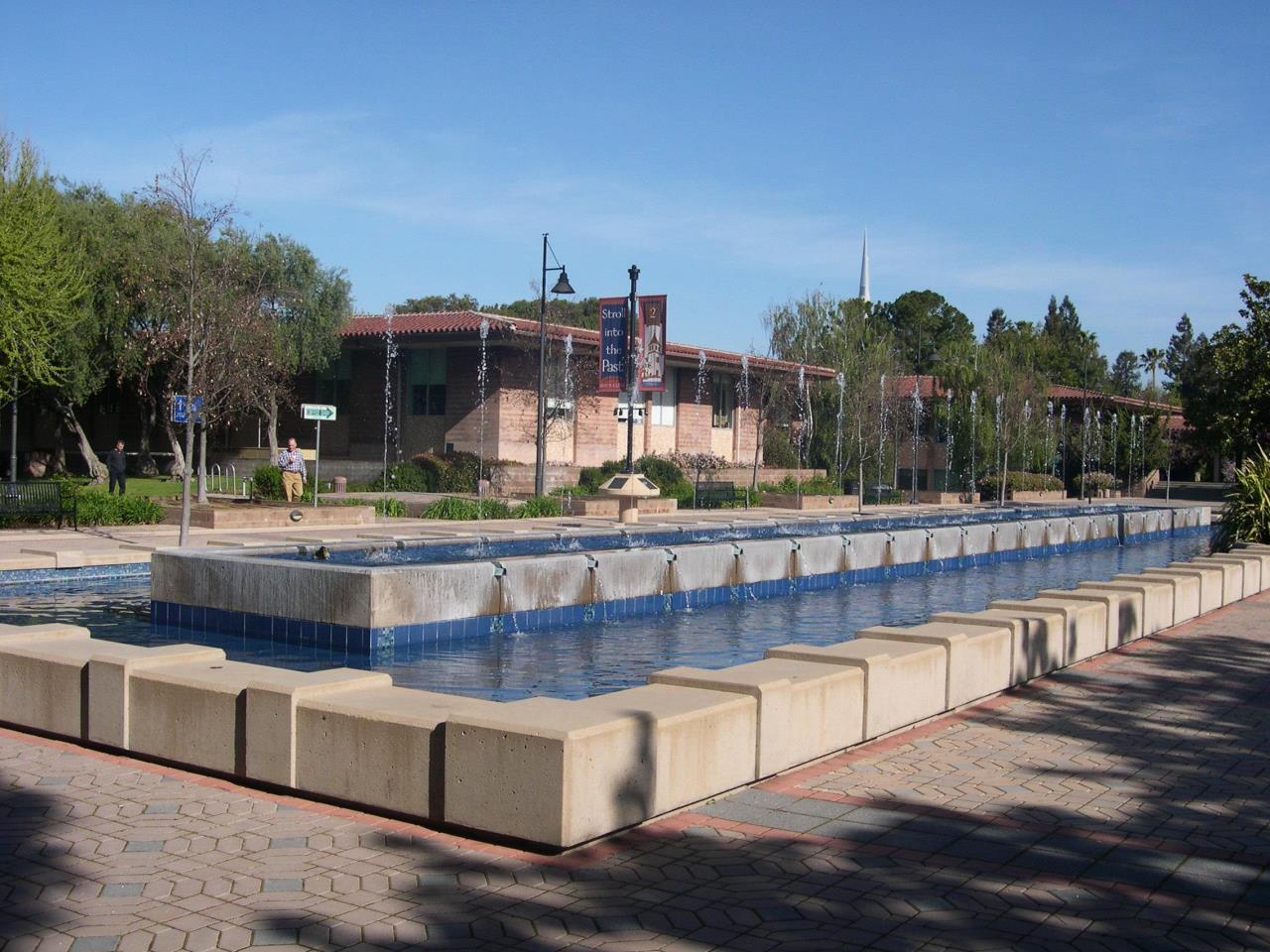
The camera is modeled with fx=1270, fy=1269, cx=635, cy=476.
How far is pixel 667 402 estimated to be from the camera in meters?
51.1

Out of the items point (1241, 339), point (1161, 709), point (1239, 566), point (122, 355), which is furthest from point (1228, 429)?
point (122, 355)

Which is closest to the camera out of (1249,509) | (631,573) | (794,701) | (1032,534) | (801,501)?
(794,701)

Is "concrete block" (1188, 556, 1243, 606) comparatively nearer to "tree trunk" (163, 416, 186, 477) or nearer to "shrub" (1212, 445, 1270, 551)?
"shrub" (1212, 445, 1270, 551)

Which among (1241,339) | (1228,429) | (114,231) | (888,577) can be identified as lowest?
(888,577)

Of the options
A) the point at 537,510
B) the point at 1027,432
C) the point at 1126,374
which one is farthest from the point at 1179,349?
the point at 537,510

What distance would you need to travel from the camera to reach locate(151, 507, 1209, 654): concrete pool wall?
13000 millimetres

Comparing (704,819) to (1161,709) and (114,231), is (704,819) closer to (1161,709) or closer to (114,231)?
(1161,709)

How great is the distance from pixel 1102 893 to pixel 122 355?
127ft

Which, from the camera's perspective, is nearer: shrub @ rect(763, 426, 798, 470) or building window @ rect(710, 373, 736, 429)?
building window @ rect(710, 373, 736, 429)

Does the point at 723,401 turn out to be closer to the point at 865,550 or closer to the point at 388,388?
the point at 388,388

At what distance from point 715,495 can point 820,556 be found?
20483 mm

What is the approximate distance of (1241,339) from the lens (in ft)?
118

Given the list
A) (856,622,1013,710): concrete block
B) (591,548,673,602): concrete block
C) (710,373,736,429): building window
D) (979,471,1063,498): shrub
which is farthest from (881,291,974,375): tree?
(856,622,1013,710): concrete block

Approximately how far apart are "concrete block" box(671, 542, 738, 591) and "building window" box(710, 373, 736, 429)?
36.2m
